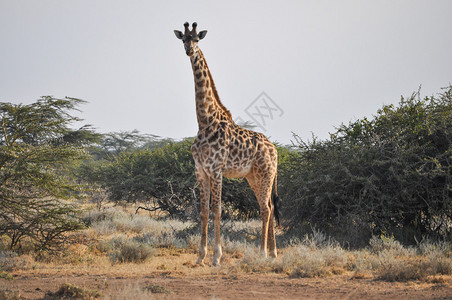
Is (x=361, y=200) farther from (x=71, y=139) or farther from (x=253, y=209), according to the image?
(x=71, y=139)

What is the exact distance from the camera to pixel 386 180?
1005 cm

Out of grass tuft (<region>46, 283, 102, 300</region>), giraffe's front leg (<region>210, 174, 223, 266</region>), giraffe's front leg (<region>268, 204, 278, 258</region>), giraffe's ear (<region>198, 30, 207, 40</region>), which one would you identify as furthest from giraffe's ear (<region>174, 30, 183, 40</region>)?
grass tuft (<region>46, 283, 102, 300</region>)

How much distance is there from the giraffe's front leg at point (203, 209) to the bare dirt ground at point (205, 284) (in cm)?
28

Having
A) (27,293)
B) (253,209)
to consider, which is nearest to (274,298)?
(27,293)

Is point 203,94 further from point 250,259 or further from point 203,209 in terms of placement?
point 250,259

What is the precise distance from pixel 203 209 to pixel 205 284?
1.76 meters

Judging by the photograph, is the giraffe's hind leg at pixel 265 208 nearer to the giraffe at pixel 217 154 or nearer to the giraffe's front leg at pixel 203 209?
the giraffe at pixel 217 154

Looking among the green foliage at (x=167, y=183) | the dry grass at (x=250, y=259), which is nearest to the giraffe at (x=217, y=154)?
the dry grass at (x=250, y=259)

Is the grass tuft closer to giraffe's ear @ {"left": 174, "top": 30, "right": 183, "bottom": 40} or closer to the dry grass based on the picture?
the dry grass

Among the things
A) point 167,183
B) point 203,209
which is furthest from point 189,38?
point 167,183

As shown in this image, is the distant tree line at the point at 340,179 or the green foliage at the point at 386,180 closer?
the distant tree line at the point at 340,179

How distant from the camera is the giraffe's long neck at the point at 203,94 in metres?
7.93

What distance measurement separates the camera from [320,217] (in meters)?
10.8

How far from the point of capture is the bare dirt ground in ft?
17.7
